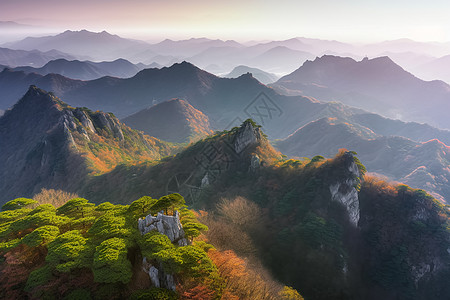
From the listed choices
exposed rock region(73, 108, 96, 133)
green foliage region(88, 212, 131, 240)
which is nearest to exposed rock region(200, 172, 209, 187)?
green foliage region(88, 212, 131, 240)

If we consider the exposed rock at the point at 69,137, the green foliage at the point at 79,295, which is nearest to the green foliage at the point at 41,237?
the green foliage at the point at 79,295

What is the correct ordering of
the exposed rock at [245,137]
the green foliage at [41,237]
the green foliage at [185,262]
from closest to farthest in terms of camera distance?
the green foliage at [185,262], the green foliage at [41,237], the exposed rock at [245,137]

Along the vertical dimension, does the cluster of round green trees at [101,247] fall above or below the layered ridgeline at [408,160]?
above

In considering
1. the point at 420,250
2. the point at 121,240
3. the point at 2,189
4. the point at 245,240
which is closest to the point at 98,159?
the point at 2,189

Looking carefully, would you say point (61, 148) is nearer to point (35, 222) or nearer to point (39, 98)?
point (39, 98)

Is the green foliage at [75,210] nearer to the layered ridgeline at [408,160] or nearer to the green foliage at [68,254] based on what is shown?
the green foliage at [68,254]

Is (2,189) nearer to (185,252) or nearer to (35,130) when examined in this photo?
(35,130)

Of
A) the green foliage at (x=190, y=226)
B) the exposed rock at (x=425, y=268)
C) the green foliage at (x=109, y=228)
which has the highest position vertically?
the green foliage at (x=109, y=228)
